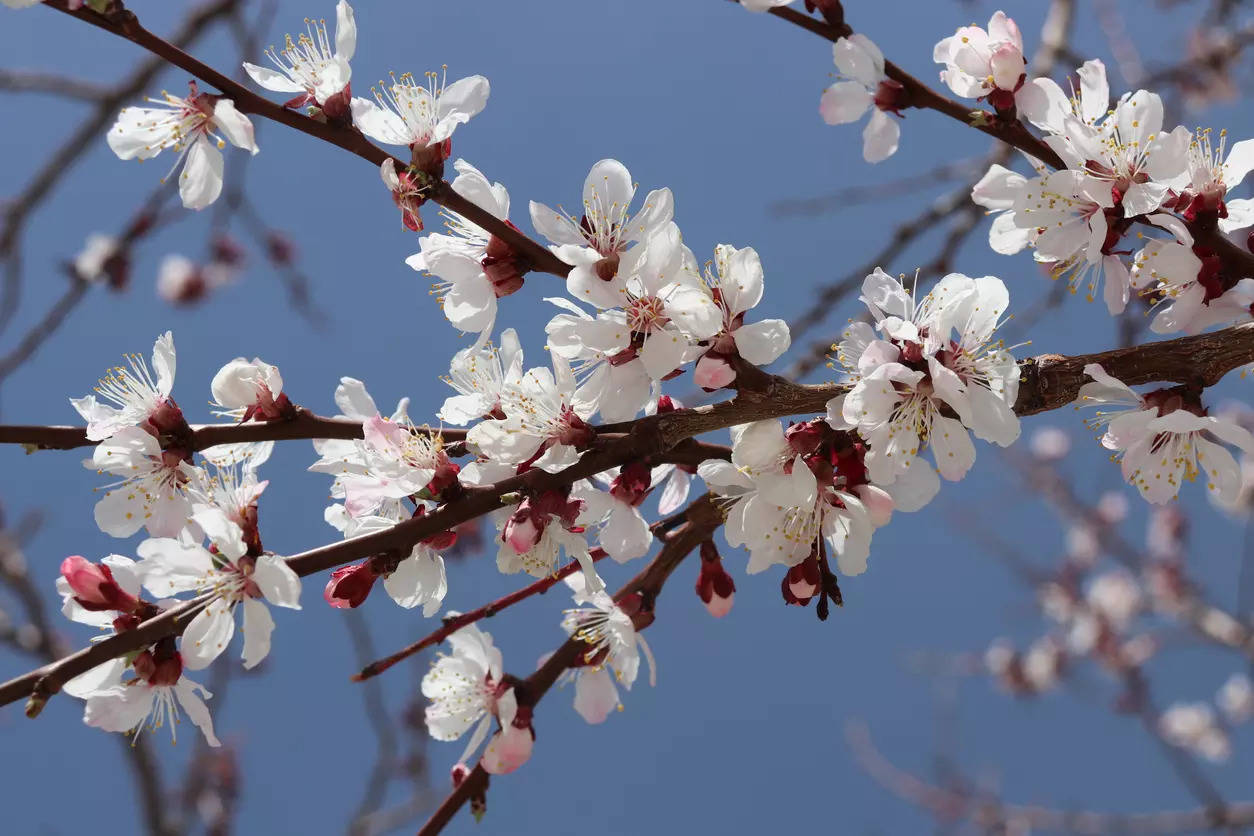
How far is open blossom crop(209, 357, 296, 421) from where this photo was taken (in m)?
1.17

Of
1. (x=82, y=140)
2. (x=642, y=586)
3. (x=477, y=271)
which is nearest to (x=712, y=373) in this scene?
(x=477, y=271)

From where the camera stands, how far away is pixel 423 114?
1.16 meters

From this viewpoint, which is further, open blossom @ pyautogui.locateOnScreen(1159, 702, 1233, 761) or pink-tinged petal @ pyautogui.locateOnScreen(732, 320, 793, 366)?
open blossom @ pyautogui.locateOnScreen(1159, 702, 1233, 761)

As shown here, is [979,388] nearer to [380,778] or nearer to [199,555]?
[199,555]

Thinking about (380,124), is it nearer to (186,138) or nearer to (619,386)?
(186,138)

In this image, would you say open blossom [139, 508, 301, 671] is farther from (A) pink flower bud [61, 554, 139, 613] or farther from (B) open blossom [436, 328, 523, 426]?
(B) open blossom [436, 328, 523, 426]

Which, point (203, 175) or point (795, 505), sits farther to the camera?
point (203, 175)

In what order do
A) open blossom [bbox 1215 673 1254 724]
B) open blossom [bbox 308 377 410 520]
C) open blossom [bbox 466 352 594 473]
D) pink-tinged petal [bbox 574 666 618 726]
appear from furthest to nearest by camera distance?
1. open blossom [bbox 1215 673 1254 724]
2. pink-tinged petal [bbox 574 666 618 726]
3. open blossom [bbox 308 377 410 520]
4. open blossom [bbox 466 352 594 473]

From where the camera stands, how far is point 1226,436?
1050mm

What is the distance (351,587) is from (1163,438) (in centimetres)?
102

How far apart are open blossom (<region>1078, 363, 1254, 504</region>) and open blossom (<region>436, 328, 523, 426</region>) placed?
69 centimetres

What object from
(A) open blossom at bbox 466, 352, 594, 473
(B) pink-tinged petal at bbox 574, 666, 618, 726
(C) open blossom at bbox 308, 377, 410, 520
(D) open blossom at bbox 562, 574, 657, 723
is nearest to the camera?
(A) open blossom at bbox 466, 352, 594, 473

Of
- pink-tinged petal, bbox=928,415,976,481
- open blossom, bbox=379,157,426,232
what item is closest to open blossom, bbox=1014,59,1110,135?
pink-tinged petal, bbox=928,415,976,481

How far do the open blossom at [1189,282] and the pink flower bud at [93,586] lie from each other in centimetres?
119
